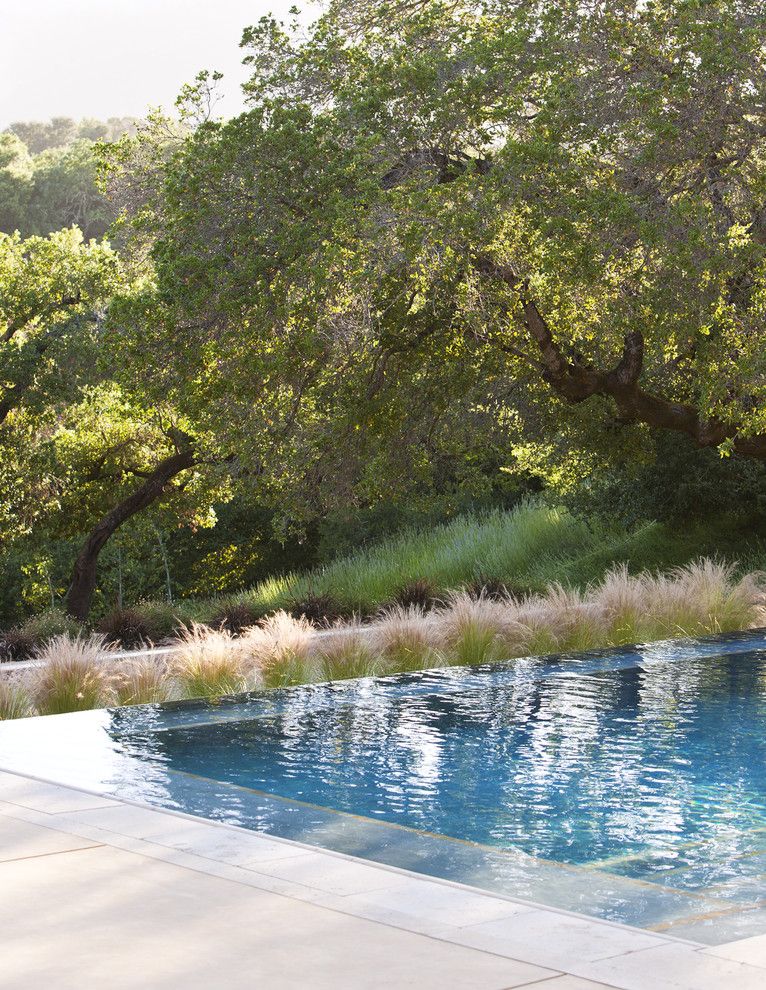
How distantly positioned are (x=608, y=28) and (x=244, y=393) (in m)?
5.58

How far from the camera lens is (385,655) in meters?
13.5

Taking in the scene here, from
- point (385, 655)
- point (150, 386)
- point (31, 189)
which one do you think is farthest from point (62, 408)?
point (31, 189)

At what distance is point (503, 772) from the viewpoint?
8.20m

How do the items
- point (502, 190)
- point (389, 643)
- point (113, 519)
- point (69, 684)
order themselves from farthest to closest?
point (113, 519) → point (389, 643) → point (502, 190) → point (69, 684)

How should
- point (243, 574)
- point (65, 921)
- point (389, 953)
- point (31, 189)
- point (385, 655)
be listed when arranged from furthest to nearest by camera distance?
point (31, 189) < point (243, 574) < point (385, 655) < point (65, 921) < point (389, 953)

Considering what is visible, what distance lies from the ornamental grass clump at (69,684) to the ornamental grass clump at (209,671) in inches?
29.8

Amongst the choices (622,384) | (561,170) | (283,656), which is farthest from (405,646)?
(561,170)

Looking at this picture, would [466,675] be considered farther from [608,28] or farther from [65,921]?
[65,921]

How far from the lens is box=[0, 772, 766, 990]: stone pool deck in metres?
3.81

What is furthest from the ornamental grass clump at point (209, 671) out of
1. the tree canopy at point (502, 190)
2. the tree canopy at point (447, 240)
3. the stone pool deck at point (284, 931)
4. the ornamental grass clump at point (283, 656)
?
the stone pool deck at point (284, 931)

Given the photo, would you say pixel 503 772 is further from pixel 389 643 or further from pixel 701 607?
pixel 701 607

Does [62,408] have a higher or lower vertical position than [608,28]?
lower

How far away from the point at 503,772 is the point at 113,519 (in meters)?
14.1

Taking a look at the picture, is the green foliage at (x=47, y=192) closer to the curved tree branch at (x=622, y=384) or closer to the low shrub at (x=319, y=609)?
the low shrub at (x=319, y=609)
